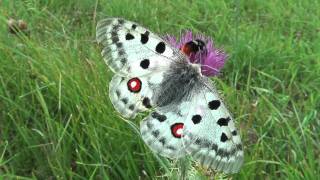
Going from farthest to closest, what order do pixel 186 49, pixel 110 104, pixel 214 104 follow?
pixel 110 104
pixel 186 49
pixel 214 104

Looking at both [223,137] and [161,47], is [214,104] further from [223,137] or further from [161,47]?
[161,47]

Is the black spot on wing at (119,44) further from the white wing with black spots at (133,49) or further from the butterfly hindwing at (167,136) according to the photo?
the butterfly hindwing at (167,136)

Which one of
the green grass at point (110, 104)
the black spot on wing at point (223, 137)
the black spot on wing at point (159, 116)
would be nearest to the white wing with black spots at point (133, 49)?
the black spot on wing at point (159, 116)

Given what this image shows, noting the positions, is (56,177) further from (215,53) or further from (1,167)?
(215,53)

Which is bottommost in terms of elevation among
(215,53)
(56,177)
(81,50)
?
(56,177)

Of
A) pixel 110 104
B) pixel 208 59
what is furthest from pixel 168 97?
pixel 110 104

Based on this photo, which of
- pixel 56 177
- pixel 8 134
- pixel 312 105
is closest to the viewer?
pixel 56 177

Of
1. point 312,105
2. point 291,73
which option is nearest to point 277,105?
point 312,105
